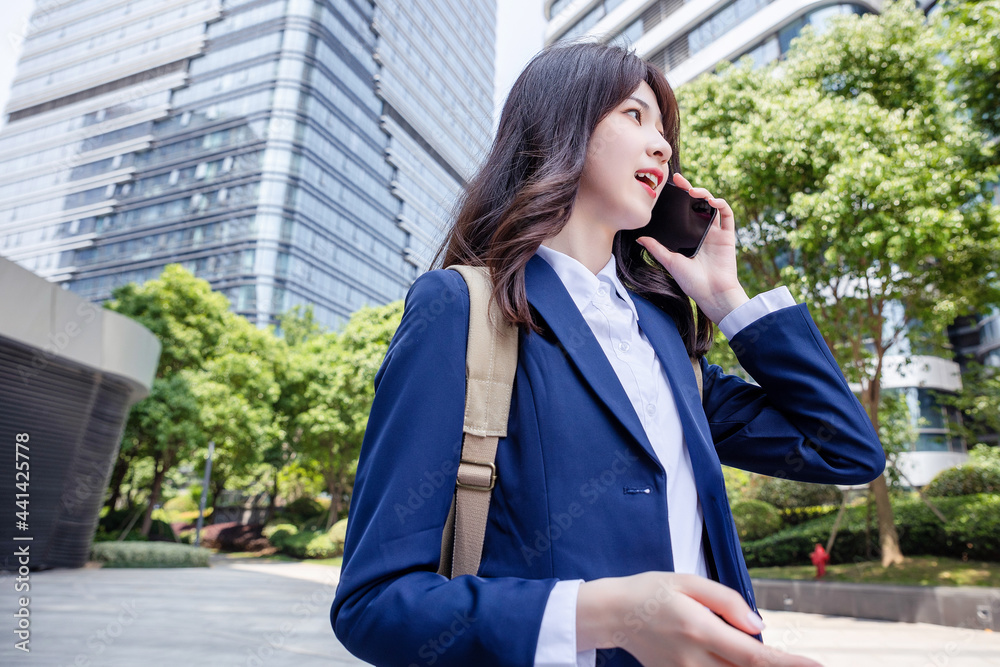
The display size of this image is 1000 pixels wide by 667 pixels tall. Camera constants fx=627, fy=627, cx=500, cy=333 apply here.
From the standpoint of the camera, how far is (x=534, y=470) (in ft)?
3.15

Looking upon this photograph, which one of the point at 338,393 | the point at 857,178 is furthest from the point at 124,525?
the point at 857,178

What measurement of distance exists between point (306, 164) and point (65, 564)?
36645 mm

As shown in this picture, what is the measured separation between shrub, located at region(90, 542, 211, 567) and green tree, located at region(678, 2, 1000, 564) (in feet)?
52.4

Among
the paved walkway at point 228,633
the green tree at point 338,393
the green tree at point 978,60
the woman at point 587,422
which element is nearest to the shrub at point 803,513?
the paved walkway at point 228,633

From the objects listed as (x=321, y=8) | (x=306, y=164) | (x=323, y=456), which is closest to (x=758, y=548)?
(x=323, y=456)

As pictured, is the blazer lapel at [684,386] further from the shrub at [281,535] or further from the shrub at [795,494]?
the shrub at [281,535]

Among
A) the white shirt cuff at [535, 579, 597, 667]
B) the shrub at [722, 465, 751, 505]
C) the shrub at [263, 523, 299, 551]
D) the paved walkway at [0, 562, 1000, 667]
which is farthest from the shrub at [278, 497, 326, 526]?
the white shirt cuff at [535, 579, 597, 667]

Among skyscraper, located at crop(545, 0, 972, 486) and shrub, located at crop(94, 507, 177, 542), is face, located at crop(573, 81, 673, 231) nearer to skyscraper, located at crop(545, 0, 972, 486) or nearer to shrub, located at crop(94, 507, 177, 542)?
skyscraper, located at crop(545, 0, 972, 486)

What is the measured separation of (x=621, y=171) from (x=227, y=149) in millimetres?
52453

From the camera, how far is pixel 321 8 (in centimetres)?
4997

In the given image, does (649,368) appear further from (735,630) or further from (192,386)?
(192,386)

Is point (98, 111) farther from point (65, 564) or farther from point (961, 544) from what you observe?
point (961, 544)

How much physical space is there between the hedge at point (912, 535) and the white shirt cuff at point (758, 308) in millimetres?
12054

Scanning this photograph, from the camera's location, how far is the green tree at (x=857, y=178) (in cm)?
861
